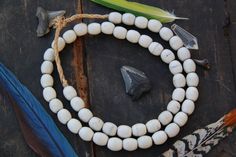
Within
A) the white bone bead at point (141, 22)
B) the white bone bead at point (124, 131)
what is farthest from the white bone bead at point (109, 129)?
the white bone bead at point (141, 22)

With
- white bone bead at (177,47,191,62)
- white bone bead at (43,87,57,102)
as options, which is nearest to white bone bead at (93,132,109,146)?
white bone bead at (43,87,57,102)

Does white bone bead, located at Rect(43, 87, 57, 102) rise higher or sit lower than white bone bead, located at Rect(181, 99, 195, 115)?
higher

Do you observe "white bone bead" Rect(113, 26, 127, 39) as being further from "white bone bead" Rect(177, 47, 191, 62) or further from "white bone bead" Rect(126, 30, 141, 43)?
"white bone bead" Rect(177, 47, 191, 62)

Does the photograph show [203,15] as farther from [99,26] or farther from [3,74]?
[3,74]

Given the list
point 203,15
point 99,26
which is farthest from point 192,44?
point 99,26

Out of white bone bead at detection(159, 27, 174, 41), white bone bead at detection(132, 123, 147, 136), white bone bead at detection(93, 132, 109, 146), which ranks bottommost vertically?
white bone bead at detection(93, 132, 109, 146)

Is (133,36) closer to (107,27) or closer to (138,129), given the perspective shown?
(107,27)
